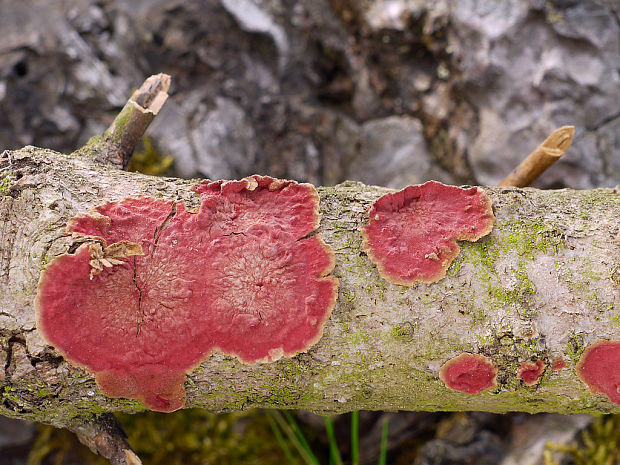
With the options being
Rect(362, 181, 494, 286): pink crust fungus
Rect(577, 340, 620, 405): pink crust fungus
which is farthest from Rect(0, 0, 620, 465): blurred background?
Rect(362, 181, 494, 286): pink crust fungus

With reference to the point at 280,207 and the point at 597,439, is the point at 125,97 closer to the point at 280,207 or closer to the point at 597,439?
the point at 280,207

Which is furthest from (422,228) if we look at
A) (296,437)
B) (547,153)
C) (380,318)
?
(296,437)

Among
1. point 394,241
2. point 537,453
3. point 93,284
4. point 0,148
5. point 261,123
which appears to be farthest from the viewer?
point 261,123

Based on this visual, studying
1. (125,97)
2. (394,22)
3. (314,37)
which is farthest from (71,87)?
(394,22)

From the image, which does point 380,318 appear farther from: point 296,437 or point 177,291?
point 296,437

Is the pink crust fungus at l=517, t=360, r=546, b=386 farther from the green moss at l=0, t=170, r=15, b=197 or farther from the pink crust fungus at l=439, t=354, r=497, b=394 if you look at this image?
the green moss at l=0, t=170, r=15, b=197

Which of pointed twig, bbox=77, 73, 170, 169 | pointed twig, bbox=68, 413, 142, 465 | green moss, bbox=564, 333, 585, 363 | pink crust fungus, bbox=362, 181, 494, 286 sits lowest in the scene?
pointed twig, bbox=68, 413, 142, 465
